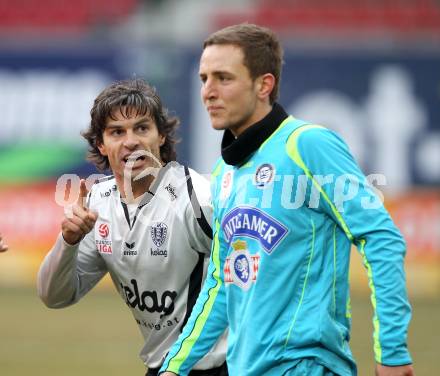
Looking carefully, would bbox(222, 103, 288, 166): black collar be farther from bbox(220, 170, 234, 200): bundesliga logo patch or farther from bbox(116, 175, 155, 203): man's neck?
bbox(116, 175, 155, 203): man's neck

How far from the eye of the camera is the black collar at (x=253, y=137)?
4.14 m

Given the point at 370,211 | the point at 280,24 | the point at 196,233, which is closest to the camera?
the point at 370,211

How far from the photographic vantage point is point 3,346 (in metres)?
11.7

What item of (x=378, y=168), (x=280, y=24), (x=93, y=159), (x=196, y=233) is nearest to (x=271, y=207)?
(x=196, y=233)

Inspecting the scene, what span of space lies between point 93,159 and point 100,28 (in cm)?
1746

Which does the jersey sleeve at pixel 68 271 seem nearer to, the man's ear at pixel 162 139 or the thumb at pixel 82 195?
the thumb at pixel 82 195

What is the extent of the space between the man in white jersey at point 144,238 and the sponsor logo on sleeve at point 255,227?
2.43 feet

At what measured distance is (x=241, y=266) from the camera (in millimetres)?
4137

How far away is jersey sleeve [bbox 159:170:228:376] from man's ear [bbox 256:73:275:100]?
595 millimetres

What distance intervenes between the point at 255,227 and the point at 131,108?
4.32 ft

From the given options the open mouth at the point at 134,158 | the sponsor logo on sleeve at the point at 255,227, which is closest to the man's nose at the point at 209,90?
the sponsor logo on sleeve at the point at 255,227

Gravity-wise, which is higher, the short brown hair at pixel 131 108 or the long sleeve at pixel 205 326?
the short brown hair at pixel 131 108

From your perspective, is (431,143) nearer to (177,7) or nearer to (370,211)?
(177,7)

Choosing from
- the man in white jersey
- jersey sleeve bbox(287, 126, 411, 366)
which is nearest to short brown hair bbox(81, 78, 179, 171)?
the man in white jersey
